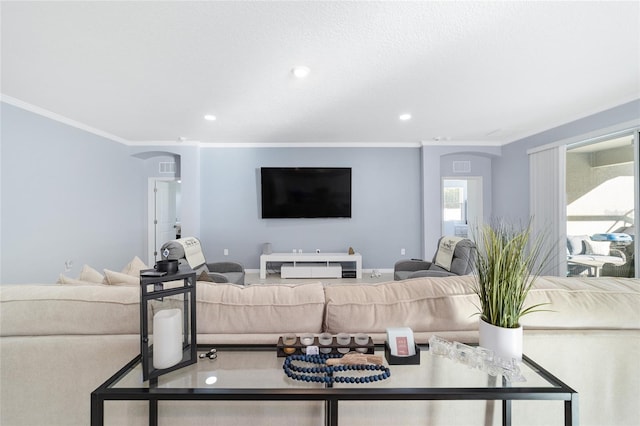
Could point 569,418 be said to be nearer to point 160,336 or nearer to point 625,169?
point 160,336

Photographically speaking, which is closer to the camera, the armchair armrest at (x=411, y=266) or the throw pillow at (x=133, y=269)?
the throw pillow at (x=133, y=269)

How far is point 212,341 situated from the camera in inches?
41.8

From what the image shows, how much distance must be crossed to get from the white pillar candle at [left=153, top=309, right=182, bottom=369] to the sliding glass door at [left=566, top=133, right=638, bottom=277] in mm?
4417

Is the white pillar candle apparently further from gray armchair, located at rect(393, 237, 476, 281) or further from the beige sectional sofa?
gray armchair, located at rect(393, 237, 476, 281)

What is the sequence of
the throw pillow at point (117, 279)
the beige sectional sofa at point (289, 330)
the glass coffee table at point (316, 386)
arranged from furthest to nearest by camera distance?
the throw pillow at point (117, 279), the beige sectional sofa at point (289, 330), the glass coffee table at point (316, 386)

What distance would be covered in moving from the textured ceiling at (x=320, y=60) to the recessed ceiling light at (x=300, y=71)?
60 millimetres

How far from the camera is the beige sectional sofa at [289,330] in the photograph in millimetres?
1016

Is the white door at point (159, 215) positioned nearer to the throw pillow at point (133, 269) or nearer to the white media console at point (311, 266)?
the white media console at point (311, 266)

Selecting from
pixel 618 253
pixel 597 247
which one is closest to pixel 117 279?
pixel 618 253

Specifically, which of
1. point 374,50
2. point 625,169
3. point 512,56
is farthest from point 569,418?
point 625,169

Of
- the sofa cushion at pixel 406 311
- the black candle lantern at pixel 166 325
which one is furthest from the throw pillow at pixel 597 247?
the black candle lantern at pixel 166 325

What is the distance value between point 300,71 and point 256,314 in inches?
81.8

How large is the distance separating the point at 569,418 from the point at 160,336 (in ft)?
4.14

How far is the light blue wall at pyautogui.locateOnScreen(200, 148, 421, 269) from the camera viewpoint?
5.05 m
